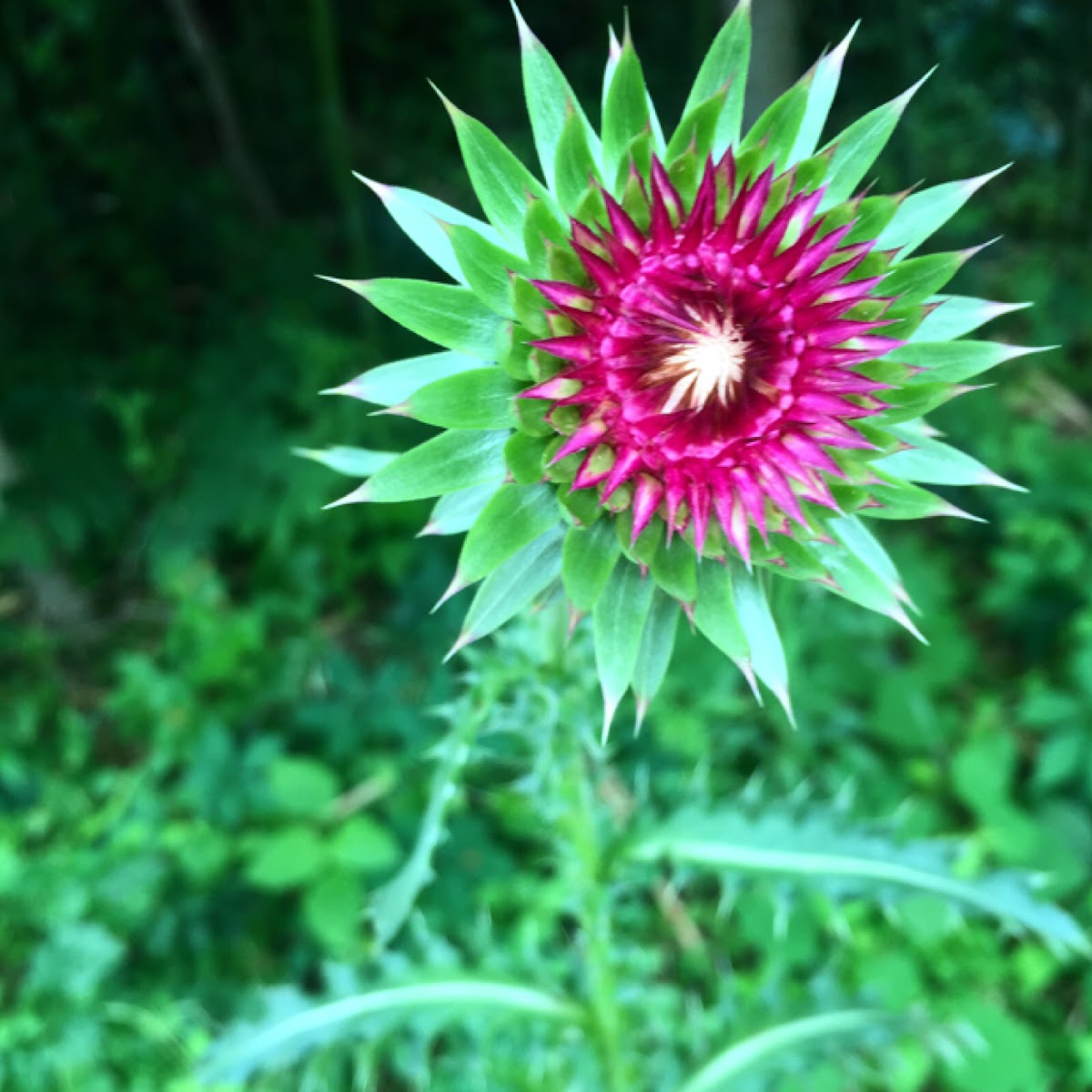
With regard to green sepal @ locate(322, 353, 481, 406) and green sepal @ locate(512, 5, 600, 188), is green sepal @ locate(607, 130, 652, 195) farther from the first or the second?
green sepal @ locate(322, 353, 481, 406)

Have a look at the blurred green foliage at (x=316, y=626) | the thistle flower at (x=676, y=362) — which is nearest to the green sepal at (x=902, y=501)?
the thistle flower at (x=676, y=362)

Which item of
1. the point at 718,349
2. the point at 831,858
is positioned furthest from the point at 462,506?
the point at 831,858

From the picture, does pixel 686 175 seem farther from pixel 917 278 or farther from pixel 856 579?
pixel 856 579

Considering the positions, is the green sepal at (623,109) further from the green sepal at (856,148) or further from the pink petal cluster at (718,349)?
the green sepal at (856,148)

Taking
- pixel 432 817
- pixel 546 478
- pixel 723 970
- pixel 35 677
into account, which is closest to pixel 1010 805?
pixel 723 970

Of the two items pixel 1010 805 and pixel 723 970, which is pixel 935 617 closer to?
pixel 1010 805

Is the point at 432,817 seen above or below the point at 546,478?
below

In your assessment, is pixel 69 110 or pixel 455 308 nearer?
pixel 455 308

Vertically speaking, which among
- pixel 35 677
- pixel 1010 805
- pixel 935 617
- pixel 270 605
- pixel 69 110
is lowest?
pixel 35 677
